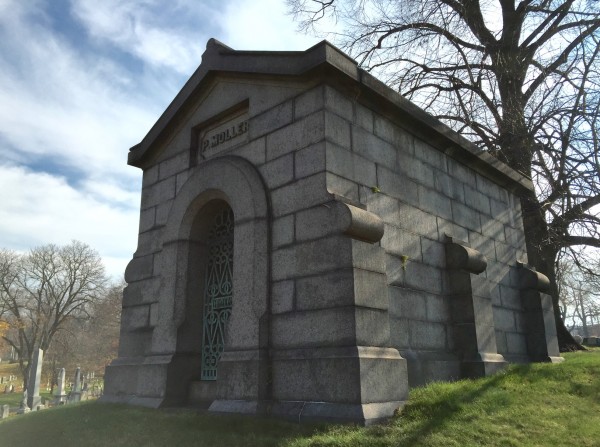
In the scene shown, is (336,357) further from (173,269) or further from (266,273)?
(173,269)

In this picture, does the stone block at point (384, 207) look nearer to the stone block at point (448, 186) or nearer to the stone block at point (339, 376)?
the stone block at point (448, 186)

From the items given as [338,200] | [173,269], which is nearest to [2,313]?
[173,269]

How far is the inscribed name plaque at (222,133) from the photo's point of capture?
6793 mm

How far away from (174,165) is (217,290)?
2271mm

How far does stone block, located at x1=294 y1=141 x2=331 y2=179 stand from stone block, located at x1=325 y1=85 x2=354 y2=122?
1.72ft

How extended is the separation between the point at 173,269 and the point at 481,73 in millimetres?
9666

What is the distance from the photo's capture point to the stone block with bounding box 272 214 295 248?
5559 mm

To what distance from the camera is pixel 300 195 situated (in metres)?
5.55

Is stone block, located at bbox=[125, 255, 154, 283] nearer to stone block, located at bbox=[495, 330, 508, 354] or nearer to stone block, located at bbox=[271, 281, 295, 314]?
stone block, located at bbox=[271, 281, 295, 314]

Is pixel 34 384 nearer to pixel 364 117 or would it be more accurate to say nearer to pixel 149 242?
pixel 149 242

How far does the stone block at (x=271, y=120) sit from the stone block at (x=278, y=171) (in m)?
0.45

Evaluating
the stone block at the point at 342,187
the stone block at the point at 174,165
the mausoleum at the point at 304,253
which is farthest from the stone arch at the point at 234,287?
the stone block at the point at 342,187

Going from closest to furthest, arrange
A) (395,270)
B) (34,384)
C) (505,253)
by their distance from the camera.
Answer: (395,270), (505,253), (34,384)

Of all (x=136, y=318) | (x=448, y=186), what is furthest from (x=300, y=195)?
(x=136, y=318)
